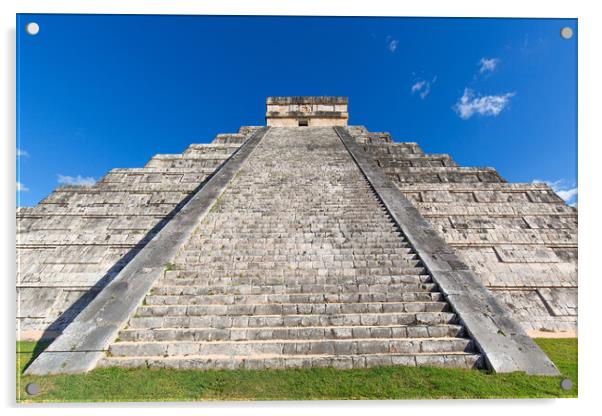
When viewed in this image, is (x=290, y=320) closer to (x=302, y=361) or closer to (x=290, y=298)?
(x=290, y=298)

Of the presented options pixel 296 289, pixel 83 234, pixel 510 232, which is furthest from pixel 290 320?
pixel 83 234

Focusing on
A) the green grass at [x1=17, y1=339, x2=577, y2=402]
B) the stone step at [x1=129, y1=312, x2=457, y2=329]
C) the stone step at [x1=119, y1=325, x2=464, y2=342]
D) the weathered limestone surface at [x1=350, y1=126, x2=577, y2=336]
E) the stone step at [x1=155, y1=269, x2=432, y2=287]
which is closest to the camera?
the green grass at [x1=17, y1=339, x2=577, y2=402]

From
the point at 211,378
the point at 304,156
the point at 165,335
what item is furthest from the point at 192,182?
the point at 211,378

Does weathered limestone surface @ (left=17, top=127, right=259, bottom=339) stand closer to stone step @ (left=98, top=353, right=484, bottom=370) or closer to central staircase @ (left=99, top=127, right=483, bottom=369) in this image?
central staircase @ (left=99, top=127, right=483, bottom=369)

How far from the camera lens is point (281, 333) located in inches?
173

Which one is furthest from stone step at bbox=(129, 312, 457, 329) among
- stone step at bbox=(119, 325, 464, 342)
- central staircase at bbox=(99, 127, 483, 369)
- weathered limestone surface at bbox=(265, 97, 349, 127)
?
weathered limestone surface at bbox=(265, 97, 349, 127)

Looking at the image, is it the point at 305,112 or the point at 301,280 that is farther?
the point at 305,112

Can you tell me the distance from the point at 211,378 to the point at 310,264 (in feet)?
9.03

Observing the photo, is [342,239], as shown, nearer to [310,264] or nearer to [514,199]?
[310,264]

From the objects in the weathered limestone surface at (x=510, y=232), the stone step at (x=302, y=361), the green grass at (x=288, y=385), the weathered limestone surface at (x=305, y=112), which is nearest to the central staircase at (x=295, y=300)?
the stone step at (x=302, y=361)

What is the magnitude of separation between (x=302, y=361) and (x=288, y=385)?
440 millimetres

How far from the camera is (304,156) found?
12.6 metres

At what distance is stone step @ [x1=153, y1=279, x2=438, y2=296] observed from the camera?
524cm

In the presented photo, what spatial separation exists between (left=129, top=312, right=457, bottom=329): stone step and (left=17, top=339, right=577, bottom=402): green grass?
0.85 metres
